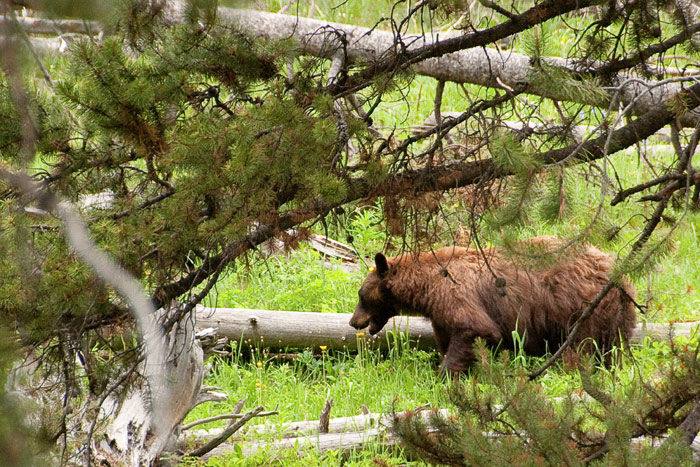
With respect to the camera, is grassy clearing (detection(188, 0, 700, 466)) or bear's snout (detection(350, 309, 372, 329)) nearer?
grassy clearing (detection(188, 0, 700, 466))

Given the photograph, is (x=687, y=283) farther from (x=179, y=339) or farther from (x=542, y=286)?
(x=179, y=339)

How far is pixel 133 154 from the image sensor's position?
3.63 metres

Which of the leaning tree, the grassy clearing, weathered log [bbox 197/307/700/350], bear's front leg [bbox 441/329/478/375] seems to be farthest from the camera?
weathered log [bbox 197/307/700/350]

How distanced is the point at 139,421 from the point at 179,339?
530 mm

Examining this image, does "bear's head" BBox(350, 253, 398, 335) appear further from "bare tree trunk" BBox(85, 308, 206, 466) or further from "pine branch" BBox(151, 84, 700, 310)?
"pine branch" BBox(151, 84, 700, 310)

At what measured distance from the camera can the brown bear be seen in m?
7.33

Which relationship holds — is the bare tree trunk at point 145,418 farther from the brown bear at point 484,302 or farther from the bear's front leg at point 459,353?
the bear's front leg at point 459,353

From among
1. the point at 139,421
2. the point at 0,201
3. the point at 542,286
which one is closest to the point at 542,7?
the point at 0,201

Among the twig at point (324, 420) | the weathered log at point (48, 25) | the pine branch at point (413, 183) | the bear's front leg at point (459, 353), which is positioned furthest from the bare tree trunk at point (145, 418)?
the bear's front leg at point (459, 353)

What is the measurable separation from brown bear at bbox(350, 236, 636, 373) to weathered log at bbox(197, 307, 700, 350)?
0.74 ft

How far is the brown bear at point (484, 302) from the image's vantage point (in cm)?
733

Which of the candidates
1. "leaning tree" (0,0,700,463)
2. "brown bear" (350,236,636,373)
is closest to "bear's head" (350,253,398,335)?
"brown bear" (350,236,636,373)

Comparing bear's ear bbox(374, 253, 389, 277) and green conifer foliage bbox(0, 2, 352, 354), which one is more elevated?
green conifer foliage bbox(0, 2, 352, 354)

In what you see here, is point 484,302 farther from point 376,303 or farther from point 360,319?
point 360,319
